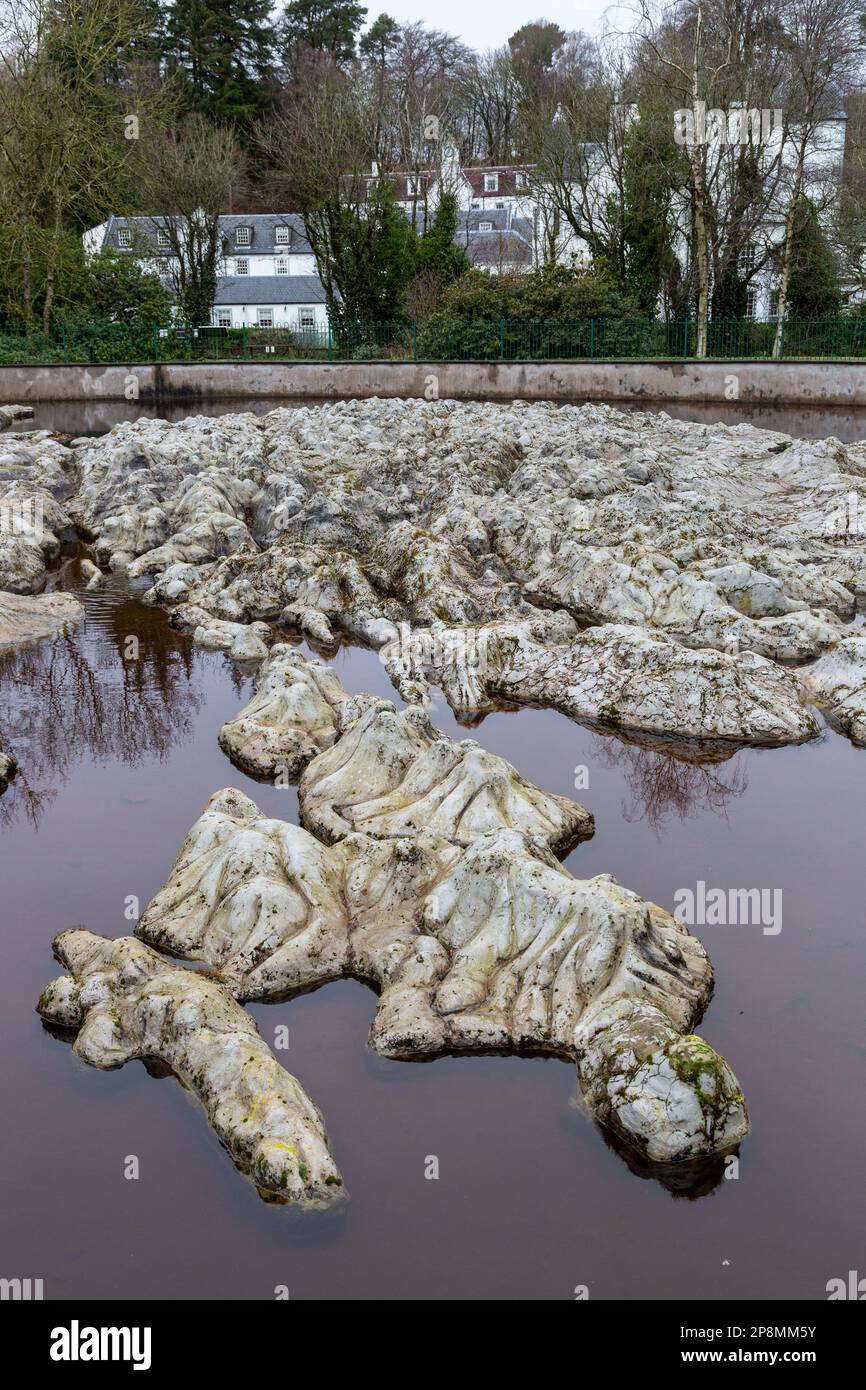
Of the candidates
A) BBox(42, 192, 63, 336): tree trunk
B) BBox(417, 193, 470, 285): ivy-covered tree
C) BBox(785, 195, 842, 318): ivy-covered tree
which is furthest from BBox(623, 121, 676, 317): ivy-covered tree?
BBox(42, 192, 63, 336): tree trunk

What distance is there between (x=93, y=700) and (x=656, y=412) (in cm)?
1999

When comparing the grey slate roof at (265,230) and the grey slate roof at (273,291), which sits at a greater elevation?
the grey slate roof at (265,230)

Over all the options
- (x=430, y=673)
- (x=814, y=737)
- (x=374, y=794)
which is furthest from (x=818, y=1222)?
(x=430, y=673)

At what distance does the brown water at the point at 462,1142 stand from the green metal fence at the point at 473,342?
2434 centimetres

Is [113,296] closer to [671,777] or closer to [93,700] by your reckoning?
[93,700]

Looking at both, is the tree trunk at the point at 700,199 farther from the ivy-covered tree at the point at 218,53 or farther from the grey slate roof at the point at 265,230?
the ivy-covered tree at the point at 218,53

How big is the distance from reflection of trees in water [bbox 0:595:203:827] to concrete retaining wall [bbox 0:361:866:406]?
17.8 metres

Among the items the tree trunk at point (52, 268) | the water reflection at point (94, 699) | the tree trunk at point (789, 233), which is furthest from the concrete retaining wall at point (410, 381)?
the water reflection at point (94, 699)

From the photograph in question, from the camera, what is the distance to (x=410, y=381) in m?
30.5

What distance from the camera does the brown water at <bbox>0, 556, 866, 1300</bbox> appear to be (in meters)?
4.76

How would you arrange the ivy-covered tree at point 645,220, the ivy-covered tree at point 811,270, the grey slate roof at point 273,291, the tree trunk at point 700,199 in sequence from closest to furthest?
the tree trunk at point 700,199, the ivy-covered tree at point 811,270, the ivy-covered tree at point 645,220, the grey slate roof at point 273,291

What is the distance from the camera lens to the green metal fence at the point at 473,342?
31.1 meters

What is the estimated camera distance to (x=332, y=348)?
34.2 meters
